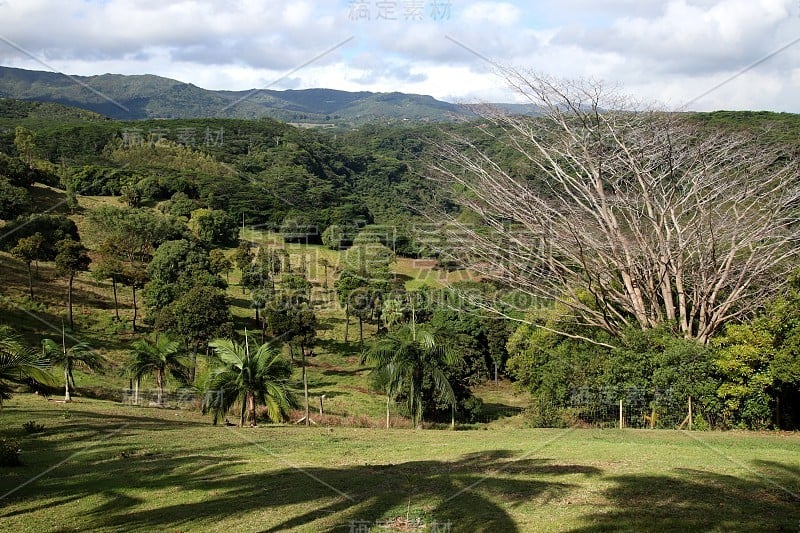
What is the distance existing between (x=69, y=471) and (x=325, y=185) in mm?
101351

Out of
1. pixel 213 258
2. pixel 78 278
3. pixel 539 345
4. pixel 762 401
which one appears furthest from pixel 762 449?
pixel 78 278

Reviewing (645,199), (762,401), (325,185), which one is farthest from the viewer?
(325,185)

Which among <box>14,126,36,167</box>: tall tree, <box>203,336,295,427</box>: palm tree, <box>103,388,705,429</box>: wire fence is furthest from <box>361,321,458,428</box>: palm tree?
<box>14,126,36,167</box>: tall tree

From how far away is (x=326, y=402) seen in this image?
88.4ft

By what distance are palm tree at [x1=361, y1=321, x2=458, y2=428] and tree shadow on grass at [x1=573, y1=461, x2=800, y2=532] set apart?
32.7ft

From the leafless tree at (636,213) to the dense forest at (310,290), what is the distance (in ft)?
3.03

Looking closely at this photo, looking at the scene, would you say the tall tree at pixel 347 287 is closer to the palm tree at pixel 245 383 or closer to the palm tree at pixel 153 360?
the palm tree at pixel 153 360

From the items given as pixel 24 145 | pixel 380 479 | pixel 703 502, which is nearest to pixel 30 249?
pixel 380 479

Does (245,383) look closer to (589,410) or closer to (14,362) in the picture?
(14,362)

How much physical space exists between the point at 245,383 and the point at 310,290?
1103 inches

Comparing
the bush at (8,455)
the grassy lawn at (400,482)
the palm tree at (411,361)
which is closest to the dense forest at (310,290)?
the palm tree at (411,361)

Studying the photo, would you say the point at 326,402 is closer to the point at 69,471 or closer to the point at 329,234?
the point at 69,471

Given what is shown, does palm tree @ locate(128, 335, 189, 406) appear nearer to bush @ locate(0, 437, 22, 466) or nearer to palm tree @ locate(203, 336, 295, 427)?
palm tree @ locate(203, 336, 295, 427)

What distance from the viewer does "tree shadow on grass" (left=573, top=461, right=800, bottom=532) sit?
5609mm
